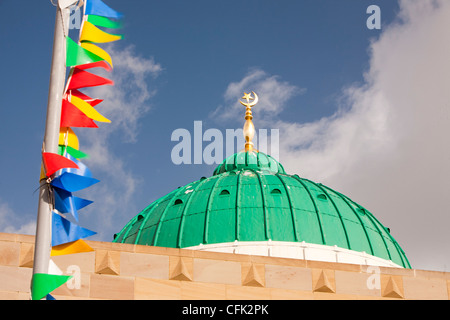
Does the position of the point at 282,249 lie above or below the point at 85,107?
above

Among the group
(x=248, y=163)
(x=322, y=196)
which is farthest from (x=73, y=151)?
(x=248, y=163)

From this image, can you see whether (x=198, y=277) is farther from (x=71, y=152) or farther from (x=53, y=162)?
(x=53, y=162)

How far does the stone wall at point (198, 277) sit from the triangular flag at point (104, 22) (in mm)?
5311

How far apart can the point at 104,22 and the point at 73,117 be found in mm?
1825

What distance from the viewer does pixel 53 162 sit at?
33.7ft

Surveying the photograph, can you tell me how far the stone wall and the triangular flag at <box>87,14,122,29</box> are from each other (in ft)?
17.4

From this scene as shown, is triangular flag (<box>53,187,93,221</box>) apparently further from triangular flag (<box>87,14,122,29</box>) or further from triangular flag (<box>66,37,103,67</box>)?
triangular flag (<box>87,14,122,29</box>)

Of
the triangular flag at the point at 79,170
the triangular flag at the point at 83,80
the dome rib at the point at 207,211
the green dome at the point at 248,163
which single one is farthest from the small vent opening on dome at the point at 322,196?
the triangular flag at the point at 79,170

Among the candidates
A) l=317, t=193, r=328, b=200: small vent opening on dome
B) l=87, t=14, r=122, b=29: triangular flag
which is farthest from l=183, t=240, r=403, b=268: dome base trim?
l=87, t=14, r=122, b=29: triangular flag

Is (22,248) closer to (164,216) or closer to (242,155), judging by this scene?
(164,216)

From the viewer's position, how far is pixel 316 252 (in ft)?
109

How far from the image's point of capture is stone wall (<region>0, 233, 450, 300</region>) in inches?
614
